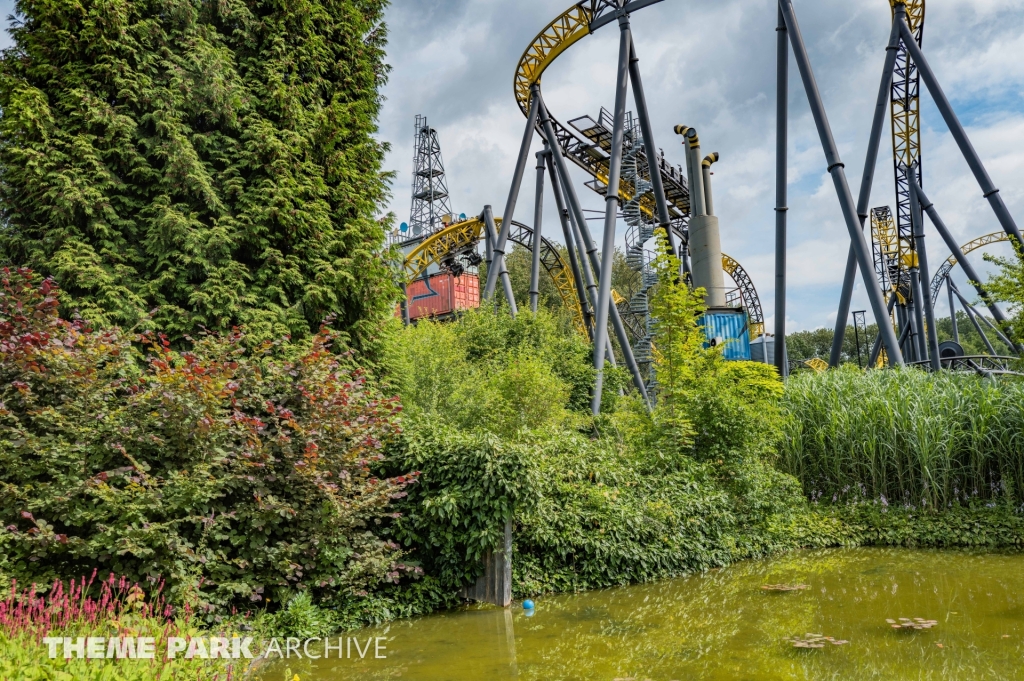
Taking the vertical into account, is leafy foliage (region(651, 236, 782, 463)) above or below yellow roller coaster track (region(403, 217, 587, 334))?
below

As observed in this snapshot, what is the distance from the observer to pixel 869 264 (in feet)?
30.2

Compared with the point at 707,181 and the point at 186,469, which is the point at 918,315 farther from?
the point at 186,469

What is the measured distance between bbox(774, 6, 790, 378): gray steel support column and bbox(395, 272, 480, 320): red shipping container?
45.6ft

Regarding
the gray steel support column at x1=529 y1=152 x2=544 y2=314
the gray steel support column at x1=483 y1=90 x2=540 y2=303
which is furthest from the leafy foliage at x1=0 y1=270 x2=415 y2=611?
the gray steel support column at x1=529 y1=152 x2=544 y2=314

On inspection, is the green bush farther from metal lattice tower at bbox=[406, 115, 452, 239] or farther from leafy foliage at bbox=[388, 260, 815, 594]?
metal lattice tower at bbox=[406, 115, 452, 239]

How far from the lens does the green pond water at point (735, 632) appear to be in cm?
400

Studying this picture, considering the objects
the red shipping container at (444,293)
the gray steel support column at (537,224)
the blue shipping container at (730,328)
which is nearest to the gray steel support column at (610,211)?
→ the gray steel support column at (537,224)

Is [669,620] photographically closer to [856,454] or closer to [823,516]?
[823,516]

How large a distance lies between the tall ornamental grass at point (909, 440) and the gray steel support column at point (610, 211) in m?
2.98

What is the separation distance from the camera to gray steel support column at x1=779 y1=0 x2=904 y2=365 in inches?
357

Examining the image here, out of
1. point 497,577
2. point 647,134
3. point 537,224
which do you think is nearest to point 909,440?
point 497,577

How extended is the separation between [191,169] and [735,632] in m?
6.46

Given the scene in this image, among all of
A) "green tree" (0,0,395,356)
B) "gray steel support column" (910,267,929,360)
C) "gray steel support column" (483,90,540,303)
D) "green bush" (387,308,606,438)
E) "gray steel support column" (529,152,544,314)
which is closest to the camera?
"green tree" (0,0,395,356)

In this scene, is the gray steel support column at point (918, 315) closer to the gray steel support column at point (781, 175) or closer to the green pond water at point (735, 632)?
the gray steel support column at point (781, 175)
